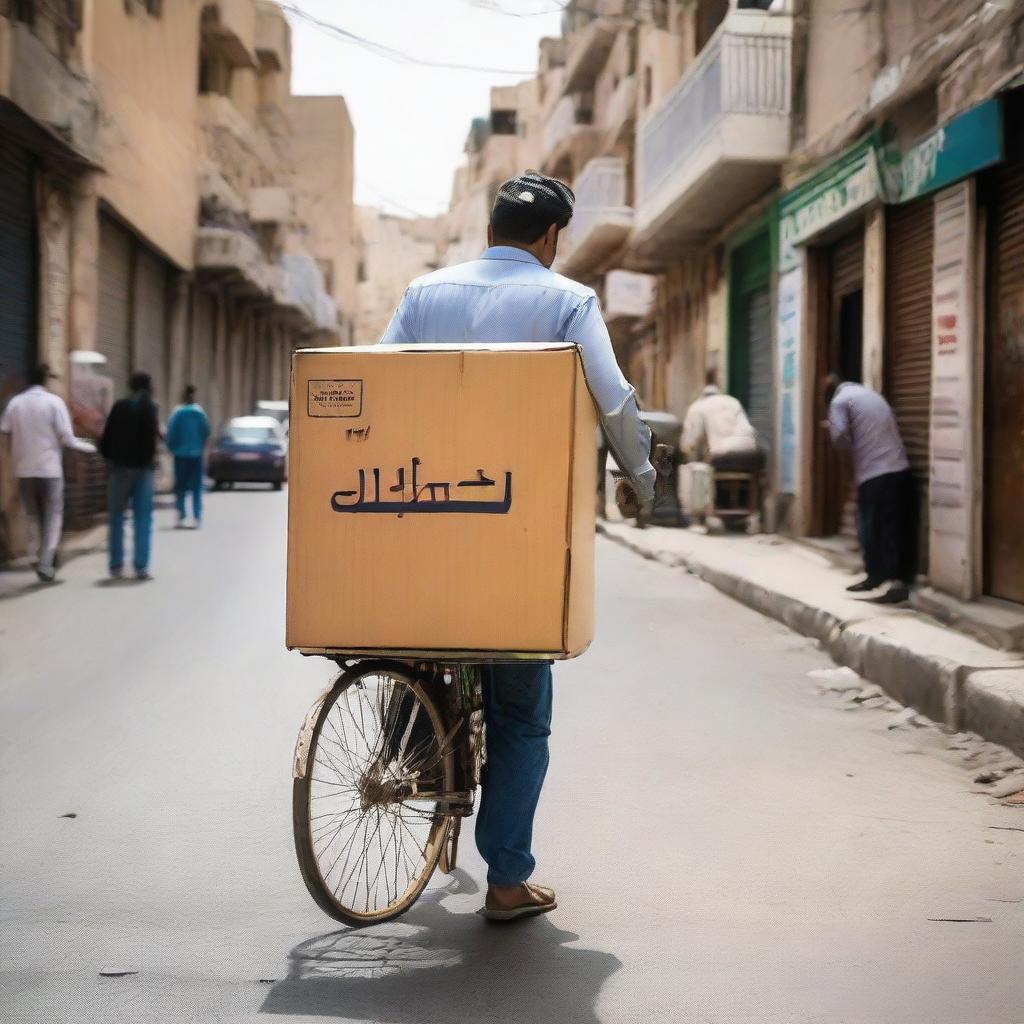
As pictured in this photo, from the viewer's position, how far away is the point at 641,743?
5.61 meters

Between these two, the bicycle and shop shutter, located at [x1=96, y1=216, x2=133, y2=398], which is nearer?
the bicycle

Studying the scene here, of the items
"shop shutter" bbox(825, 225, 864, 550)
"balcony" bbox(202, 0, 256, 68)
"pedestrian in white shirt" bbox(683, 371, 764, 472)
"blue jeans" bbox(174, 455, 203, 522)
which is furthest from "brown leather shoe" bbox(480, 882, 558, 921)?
"balcony" bbox(202, 0, 256, 68)

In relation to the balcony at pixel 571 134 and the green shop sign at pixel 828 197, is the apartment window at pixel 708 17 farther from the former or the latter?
the balcony at pixel 571 134

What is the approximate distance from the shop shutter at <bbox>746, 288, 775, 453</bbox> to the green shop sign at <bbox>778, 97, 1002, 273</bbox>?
2.08m

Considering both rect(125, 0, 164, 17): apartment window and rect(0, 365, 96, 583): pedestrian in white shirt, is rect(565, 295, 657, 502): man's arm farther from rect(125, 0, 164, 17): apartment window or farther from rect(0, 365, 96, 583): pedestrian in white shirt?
rect(125, 0, 164, 17): apartment window

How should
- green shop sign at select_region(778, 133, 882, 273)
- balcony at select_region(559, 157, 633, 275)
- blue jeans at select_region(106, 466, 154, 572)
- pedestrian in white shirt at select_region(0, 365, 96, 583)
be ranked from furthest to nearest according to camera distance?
1. balcony at select_region(559, 157, 633, 275)
2. green shop sign at select_region(778, 133, 882, 273)
3. blue jeans at select_region(106, 466, 154, 572)
4. pedestrian in white shirt at select_region(0, 365, 96, 583)

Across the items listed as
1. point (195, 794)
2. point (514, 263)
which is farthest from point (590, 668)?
point (514, 263)

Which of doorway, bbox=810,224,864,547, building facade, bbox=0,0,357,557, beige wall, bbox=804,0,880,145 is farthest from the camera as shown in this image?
building facade, bbox=0,0,357,557

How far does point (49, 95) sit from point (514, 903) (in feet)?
41.2

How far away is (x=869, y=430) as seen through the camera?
988 cm

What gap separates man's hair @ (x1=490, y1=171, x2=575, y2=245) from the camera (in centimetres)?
347

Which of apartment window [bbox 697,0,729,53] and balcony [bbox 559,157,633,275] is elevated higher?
apartment window [bbox 697,0,729,53]

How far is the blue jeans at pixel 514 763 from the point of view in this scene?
11.2 ft

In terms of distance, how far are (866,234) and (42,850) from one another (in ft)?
33.9
